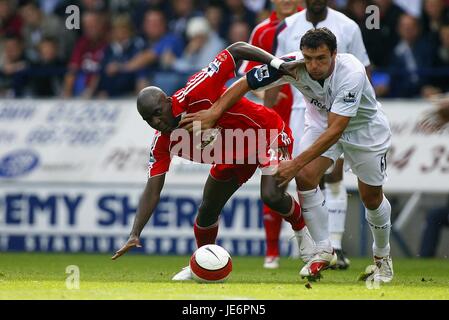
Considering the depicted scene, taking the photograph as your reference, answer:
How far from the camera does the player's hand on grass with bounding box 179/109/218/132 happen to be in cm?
876

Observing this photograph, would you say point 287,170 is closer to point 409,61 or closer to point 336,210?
point 336,210

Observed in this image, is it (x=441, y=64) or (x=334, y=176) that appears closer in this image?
(x=334, y=176)

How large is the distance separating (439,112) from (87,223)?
7.40 metres

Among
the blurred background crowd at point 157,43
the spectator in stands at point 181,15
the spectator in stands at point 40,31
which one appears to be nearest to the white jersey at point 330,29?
the blurred background crowd at point 157,43

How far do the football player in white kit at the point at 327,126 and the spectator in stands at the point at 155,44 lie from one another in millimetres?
6349

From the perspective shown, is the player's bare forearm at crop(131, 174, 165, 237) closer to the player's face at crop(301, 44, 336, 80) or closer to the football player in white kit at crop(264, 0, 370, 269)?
the player's face at crop(301, 44, 336, 80)

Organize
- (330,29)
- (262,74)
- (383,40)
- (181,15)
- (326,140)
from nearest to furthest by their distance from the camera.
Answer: (326,140)
(262,74)
(330,29)
(383,40)
(181,15)

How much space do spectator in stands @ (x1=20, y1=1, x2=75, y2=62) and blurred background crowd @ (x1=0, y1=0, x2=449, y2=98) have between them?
0.05ft

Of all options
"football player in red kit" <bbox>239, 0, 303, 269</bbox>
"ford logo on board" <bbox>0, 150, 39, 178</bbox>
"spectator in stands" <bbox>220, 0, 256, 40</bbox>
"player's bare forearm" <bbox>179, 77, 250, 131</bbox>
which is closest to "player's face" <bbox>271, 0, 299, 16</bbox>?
"football player in red kit" <bbox>239, 0, 303, 269</bbox>

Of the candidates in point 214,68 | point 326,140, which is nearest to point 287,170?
point 326,140

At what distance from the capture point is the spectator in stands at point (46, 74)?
15.3 metres

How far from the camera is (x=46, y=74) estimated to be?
1513cm

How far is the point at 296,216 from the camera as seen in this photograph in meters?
9.48

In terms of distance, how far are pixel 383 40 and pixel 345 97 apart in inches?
247
